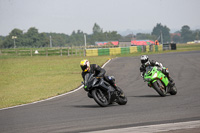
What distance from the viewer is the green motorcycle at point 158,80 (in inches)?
520

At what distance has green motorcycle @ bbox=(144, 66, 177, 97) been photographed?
1322 centimetres

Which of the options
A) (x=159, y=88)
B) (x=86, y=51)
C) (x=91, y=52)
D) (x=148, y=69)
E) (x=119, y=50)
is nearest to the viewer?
(x=159, y=88)

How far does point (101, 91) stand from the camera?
11336 millimetres

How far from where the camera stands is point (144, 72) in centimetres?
1396

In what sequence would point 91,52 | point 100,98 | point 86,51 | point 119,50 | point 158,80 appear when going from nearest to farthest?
point 100,98 → point 158,80 → point 86,51 → point 91,52 → point 119,50

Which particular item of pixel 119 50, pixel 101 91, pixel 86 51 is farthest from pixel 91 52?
pixel 101 91

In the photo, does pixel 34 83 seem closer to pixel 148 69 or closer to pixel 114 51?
pixel 148 69

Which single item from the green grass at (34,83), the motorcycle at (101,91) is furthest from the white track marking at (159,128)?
the green grass at (34,83)

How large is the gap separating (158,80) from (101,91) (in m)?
3.10

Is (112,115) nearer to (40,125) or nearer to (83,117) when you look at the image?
(83,117)

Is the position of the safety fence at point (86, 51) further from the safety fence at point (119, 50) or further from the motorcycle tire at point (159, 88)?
the motorcycle tire at point (159, 88)

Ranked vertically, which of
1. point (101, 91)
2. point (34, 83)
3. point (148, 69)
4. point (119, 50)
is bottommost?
point (34, 83)

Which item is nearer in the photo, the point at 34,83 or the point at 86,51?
the point at 34,83

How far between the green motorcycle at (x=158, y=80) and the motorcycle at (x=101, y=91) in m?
1.82
